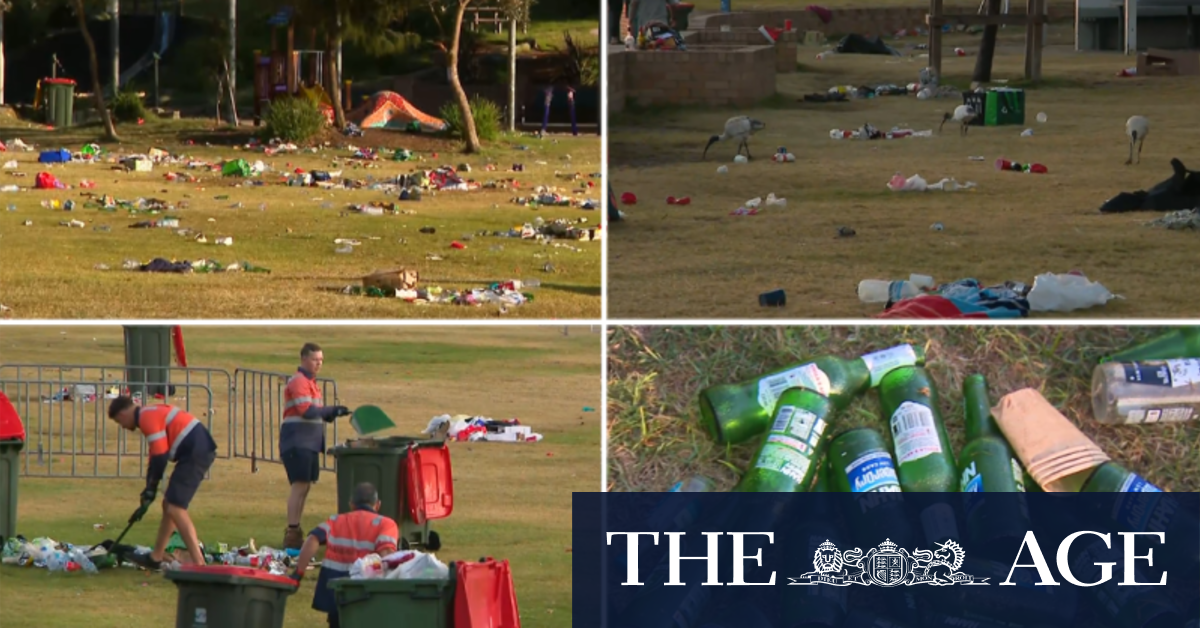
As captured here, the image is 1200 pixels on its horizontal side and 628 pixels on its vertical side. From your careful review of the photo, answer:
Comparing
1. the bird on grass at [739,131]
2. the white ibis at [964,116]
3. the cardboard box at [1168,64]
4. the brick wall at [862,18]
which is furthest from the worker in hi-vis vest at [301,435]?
the brick wall at [862,18]

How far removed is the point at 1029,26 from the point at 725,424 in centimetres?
1322

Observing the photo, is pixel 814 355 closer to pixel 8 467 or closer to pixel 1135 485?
pixel 1135 485

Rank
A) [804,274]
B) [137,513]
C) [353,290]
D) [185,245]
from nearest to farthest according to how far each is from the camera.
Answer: [137,513]
[804,274]
[353,290]
[185,245]

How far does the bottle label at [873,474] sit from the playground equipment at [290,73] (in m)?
22.9

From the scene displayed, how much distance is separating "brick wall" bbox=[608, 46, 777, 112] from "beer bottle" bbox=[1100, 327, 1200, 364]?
8883 millimetres

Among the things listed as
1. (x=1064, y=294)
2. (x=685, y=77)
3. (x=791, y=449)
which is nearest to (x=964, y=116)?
(x=685, y=77)

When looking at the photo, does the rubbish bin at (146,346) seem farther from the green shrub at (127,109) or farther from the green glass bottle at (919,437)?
the green shrub at (127,109)

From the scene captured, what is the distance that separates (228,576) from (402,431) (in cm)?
539

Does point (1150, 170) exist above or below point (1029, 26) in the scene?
below

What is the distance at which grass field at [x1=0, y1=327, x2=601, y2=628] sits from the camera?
24.2 ft

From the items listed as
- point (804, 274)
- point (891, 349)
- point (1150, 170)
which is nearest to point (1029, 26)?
point (1150, 170)

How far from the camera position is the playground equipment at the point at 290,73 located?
29.7 metres

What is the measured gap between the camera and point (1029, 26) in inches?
757

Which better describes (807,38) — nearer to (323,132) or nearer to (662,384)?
(323,132)
